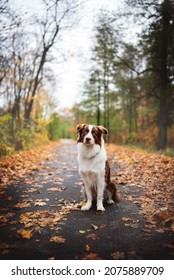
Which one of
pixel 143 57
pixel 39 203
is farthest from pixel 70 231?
pixel 143 57

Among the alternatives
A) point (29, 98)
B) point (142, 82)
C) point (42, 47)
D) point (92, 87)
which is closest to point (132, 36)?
point (142, 82)

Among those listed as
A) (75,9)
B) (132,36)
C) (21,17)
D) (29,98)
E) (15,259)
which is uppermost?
(132,36)

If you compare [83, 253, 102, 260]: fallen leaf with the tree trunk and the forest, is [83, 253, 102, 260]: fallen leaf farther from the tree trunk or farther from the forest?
the tree trunk

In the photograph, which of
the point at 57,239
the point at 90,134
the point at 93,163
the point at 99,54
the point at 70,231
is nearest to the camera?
the point at 57,239

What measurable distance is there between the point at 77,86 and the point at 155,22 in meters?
12.3

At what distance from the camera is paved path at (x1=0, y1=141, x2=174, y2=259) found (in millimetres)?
3053

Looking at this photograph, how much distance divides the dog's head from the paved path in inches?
49.0

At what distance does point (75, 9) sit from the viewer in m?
8.15

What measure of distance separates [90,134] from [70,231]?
1.56 m

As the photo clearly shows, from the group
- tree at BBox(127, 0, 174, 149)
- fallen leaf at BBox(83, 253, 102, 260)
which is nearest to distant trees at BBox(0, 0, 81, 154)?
tree at BBox(127, 0, 174, 149)

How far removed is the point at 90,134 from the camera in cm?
432

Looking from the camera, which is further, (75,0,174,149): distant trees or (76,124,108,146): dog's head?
(75,0,174,149): distant trees

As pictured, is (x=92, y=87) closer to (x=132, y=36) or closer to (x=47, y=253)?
(x=132, y=36)

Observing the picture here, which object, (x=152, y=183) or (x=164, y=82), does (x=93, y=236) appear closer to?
(x=152, y=183)
